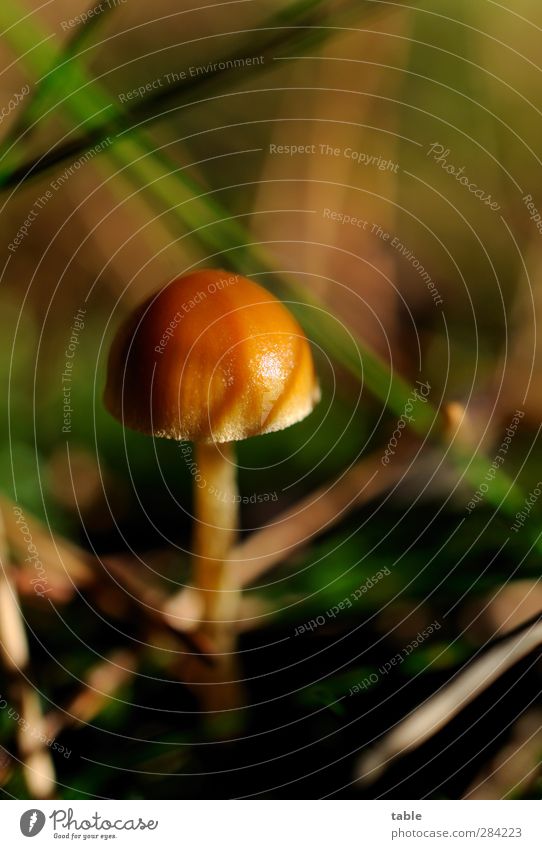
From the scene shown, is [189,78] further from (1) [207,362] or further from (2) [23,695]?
(2) [23,695]

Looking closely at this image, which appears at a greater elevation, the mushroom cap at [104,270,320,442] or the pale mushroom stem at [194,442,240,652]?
the mushroom cap at [104,270,320,442]

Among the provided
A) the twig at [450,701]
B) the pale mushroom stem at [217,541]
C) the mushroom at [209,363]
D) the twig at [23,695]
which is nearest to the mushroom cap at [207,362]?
the mushroom at [209,363]

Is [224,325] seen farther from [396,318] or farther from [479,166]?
[479,166]

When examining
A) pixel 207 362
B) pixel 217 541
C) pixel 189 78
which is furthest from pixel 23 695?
pixel 189 78

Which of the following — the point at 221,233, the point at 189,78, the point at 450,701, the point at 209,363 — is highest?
the point at 189,78

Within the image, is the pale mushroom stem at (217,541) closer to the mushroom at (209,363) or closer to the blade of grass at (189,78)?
the mushroom at (209,363)

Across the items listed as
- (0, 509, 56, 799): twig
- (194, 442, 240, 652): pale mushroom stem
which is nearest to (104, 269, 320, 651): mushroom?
(194, 442, 240, 652): pale mushroom stem

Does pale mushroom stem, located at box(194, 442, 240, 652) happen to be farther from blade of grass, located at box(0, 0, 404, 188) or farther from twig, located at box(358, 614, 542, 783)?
blade of grass, located at box(0, 0, 404, 188)
